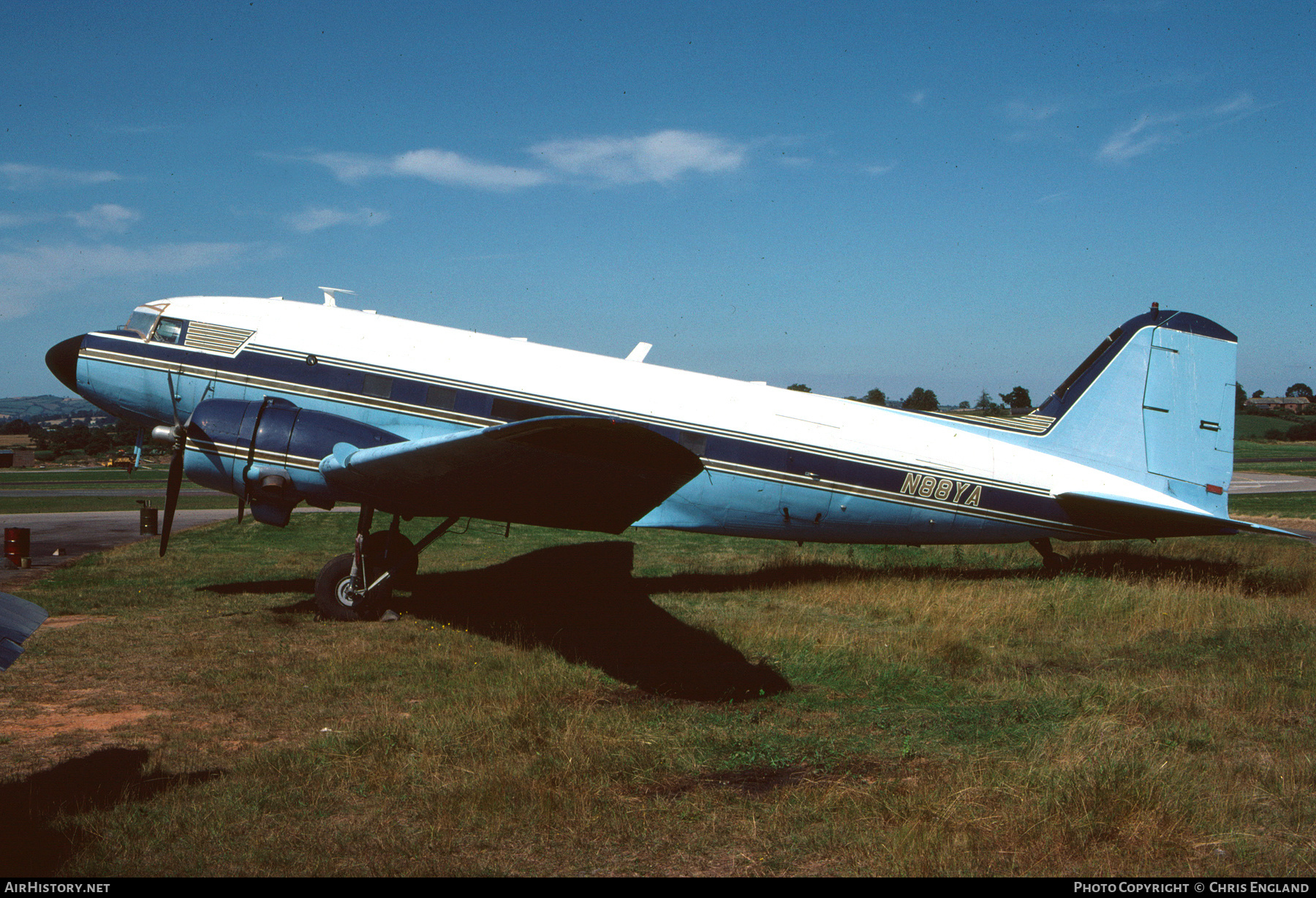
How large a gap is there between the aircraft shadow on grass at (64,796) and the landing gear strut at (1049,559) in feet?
45.4

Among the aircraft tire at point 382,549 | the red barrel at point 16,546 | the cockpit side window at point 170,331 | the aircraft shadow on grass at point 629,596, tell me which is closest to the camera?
the aircraft shadow on grass at point 629,596

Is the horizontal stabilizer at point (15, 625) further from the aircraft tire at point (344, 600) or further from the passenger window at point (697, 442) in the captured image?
the passenger window at point (697, 442)

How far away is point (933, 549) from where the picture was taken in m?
20.4

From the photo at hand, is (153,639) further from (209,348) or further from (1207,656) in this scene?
(1207,656)

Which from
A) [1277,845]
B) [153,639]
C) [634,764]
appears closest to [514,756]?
[634,764]

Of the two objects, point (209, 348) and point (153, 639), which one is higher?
point (209, 348)

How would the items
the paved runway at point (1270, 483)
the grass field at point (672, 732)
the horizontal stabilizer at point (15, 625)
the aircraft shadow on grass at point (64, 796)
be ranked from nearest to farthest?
the horizontal stabilizer at point (15, 625)
the aircraft shadow on grass at point (64, 796)
the grass field at point (672, 732)
the paved runway at point (1270, 483)

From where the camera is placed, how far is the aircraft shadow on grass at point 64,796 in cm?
466

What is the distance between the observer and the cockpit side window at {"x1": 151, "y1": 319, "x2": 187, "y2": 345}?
12.1m

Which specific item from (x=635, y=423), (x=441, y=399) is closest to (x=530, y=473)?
(x=635, y=423)

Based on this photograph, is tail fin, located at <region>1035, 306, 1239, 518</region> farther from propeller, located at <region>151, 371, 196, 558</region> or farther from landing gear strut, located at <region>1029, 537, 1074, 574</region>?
propeller, located at <region>151, 371, 196, 558</region>

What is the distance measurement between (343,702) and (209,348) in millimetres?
6781

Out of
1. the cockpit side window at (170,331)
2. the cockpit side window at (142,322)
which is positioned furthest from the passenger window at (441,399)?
the cockpit side window at (142,322)

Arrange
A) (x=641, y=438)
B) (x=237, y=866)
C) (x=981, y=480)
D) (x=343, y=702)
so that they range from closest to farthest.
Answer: (x=237, y=866)
(x=641, y=438)
(x=343, y=702)
(x=981, y=480)
